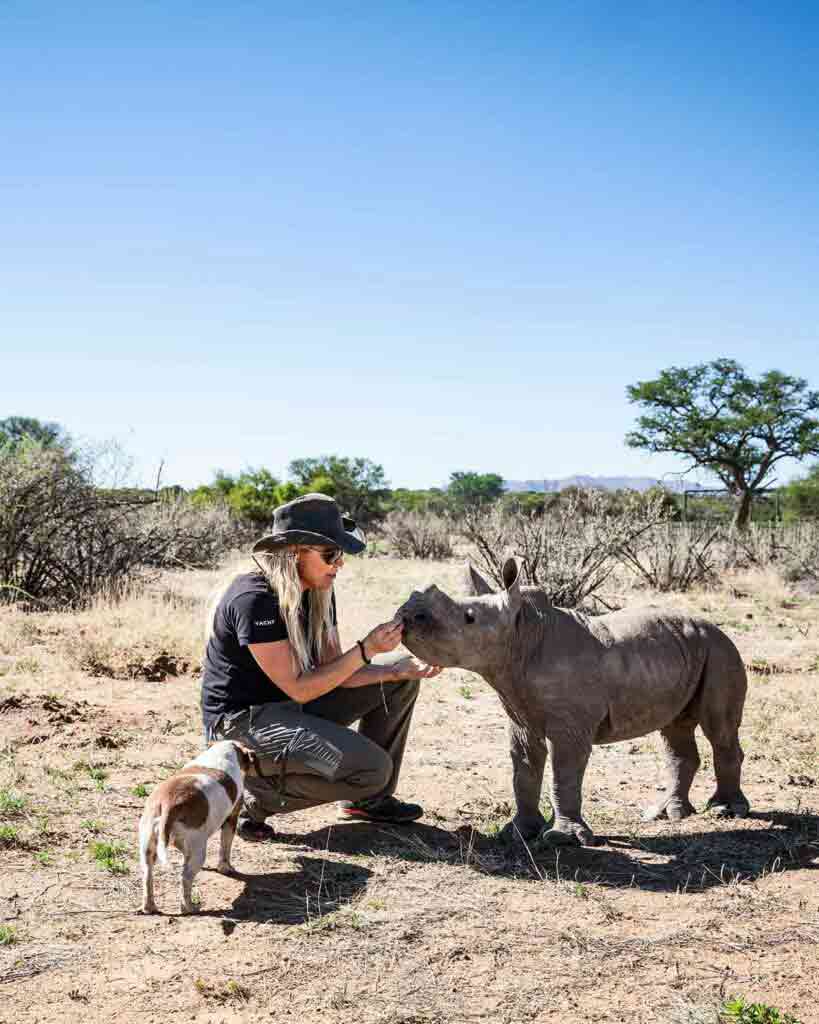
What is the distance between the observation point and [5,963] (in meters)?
3.45

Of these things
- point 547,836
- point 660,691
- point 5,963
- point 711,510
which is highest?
point 711,510

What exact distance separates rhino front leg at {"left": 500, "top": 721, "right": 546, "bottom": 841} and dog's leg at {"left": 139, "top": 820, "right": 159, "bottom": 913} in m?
1.82

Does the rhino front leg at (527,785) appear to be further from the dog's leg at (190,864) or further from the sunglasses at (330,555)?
the dog's leg at (190,864)

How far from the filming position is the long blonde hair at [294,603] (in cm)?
462

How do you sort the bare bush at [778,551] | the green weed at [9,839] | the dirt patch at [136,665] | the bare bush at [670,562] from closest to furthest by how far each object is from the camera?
Result: the green weed at [9,839] → the dirt patch at [136,665] → the bare bush at [670,562] → the bare bush at [778,551]

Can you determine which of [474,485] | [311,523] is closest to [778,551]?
[311,523]

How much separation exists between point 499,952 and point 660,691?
5.67 ft

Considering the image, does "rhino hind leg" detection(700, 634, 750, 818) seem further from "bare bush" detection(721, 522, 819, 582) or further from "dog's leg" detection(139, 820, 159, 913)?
"bare bush" detection(721, 522, 819, 582)

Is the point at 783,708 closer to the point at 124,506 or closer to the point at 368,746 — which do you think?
the point at 368,746

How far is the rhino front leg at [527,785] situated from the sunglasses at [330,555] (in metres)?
1.27

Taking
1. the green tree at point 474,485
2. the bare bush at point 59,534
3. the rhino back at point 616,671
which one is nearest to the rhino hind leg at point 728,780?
the rhino back at point 616,671

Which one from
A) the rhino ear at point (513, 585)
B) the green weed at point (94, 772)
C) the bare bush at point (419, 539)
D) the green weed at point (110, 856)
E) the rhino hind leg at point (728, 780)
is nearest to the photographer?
the green weed at point (110, 856)

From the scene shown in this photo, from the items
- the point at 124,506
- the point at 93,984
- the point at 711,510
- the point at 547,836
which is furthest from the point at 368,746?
the point at 711,510

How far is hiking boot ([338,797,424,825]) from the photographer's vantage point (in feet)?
16.9
